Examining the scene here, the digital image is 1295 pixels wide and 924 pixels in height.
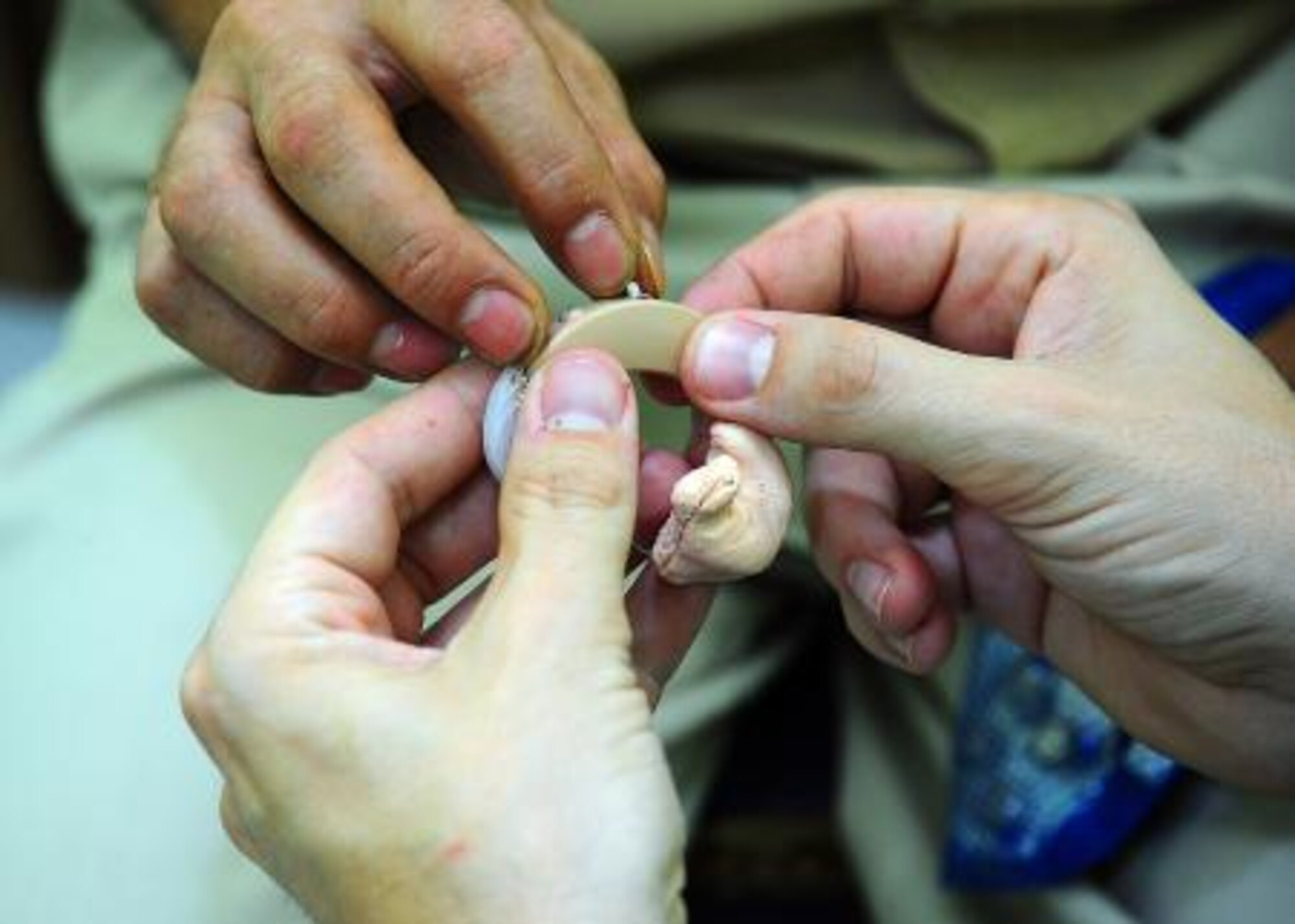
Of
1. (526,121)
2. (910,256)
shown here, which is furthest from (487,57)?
(910,256)

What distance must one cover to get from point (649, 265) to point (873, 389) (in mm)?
129

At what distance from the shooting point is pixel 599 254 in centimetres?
60

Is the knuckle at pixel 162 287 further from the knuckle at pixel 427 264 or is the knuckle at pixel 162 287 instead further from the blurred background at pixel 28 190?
the blurred background at pixel 28 190

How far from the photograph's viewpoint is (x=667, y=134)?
905 millimetres

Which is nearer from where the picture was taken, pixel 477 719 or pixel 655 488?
pixel 477 719

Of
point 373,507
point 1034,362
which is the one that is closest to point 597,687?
point 373,507

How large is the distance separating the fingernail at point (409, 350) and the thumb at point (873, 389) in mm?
132

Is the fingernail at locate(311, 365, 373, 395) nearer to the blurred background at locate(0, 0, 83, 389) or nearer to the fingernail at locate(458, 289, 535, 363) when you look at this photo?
the fingernail at locate(458, 289, 535, 363)

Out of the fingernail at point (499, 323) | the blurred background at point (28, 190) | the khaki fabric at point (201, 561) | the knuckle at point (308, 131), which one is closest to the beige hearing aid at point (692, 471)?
the fingernail at point (499, 323)

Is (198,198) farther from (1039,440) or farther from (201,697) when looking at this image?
(1039,440)

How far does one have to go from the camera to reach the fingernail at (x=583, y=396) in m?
0.52

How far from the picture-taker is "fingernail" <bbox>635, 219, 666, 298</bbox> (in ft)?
2.04

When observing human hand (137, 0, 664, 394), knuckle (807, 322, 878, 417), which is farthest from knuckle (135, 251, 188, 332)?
knuckle (807, 322, 878, 417)

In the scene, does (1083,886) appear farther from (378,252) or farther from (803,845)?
(378,252)
